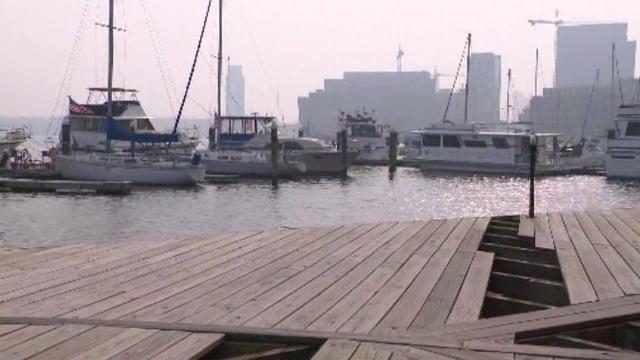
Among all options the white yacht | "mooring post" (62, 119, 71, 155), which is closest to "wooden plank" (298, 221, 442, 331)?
"mooring post" (62, 119, 71, 155)

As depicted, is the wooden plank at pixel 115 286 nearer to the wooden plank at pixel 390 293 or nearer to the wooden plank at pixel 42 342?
the wooden plank at pixel 42 342

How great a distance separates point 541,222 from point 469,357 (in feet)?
23.7

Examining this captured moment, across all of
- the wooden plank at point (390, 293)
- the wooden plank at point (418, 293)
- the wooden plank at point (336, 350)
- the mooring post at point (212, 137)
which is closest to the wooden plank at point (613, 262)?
the wooden plank at point (418, 293)

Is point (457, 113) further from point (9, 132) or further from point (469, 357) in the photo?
point (469, 357)

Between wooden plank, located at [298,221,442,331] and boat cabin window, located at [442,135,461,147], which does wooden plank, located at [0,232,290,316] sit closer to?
wooden plank, located at [298,221,442,331]

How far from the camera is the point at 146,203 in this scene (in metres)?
35.9

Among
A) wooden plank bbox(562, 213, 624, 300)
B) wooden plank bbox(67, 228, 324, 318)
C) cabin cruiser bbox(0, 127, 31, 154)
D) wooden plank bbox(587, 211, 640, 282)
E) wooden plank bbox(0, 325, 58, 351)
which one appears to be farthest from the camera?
cabin cruiser bbox(0, 127, 31, 154)

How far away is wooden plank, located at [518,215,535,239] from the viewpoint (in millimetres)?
9747

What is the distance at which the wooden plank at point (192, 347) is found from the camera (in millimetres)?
4406

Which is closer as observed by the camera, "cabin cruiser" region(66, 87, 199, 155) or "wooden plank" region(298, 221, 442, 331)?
"wooden plank" region(298, 221, 442, 331)

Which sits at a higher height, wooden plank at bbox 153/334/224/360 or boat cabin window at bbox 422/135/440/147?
boat cabin window at bbox 422/135/440/147

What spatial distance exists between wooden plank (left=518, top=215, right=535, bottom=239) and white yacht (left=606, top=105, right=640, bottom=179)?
44681 mm

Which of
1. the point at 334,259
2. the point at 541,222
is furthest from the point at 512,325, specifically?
the point at 541,222

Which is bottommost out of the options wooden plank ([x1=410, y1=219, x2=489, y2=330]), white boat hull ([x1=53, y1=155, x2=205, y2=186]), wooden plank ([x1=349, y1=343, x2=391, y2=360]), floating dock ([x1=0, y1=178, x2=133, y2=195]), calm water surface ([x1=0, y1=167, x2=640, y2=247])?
calm water surface ([x1=0, y1=167, x2=640, y2=247])
